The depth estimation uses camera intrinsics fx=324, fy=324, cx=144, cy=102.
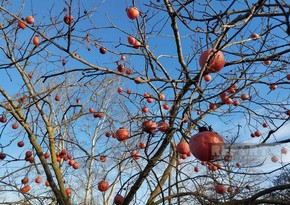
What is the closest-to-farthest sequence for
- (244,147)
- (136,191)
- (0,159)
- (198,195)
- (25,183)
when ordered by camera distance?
(244,147)
(198,195)
(136,191)
(0,159)
(25,183)

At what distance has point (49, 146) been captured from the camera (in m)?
4.18

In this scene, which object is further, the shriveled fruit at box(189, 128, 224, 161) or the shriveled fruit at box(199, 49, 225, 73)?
the shriveled fruit at box(199, 49, 225, 73)

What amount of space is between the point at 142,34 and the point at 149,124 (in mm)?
1145

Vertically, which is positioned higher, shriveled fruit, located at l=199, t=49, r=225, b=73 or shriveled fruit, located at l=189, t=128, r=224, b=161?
shriveled fruit, located at l=199, t=49, r=225, b=73

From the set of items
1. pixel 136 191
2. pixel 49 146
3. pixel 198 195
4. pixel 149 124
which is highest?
pixel 49 146

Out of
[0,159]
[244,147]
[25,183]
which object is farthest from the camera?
[25,183]

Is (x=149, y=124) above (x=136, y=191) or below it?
above

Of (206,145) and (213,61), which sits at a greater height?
(213,61)

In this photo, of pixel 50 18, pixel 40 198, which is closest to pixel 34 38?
pixel 50 18

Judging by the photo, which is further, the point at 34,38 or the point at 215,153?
the point at 34,38

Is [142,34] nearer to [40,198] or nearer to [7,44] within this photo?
[7,44]

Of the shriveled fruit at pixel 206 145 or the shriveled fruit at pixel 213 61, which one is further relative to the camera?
the shriveled fruit at pixel 213 61

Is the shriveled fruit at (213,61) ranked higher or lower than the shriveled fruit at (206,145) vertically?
higher

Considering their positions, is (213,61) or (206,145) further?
(213,61)
